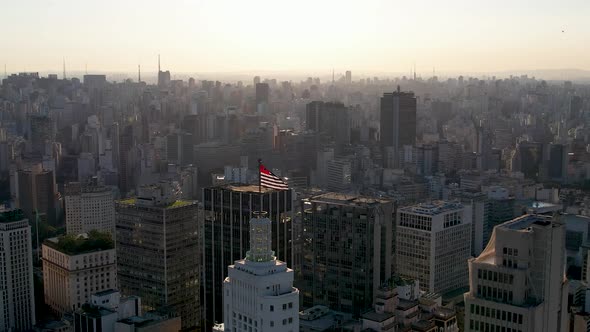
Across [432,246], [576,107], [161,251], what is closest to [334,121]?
[576,107]

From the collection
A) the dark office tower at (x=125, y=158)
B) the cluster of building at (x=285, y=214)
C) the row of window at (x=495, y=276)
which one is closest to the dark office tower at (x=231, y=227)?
the cluster of building at (x=285, y=214)

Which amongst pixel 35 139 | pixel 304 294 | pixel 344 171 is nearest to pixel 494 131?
pixel 344 171

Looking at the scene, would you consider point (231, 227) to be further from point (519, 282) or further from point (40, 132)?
point (40, 132)

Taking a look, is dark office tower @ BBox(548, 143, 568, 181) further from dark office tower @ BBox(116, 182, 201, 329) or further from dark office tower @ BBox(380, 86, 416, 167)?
dark office tower @ BBox(116, 182, 201, 329)

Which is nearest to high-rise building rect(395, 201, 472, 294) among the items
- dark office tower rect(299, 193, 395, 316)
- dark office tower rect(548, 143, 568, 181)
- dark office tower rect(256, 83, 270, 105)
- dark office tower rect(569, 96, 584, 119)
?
dark office tower rect(299, 193, 395, 316)

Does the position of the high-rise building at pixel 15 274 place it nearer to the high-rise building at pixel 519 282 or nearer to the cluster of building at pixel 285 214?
the cluster of building at pixel 285 214

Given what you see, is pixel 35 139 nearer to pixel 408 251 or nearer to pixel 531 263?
pixel 408 251

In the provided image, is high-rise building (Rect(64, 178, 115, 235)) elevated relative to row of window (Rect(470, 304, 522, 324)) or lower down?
lower down
